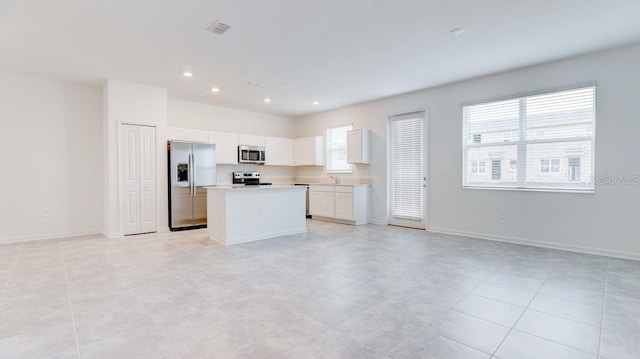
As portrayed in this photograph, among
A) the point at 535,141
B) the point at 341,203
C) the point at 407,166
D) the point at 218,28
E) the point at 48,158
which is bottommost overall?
the point at 341,203

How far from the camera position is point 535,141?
4.63 meters

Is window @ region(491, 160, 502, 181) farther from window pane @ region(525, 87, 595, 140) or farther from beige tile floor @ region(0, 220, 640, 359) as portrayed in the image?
beige tile floor @ region(0, 220, 640, 359)

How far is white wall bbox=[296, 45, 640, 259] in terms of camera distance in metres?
3.92

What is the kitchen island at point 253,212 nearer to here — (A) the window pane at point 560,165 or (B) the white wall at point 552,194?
(B) the white wall at point 552,194

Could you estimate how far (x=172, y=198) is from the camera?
5801mm

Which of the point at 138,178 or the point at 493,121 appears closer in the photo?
the point at 493,121

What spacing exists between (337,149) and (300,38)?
420 cm

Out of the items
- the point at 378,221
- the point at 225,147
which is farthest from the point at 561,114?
the point at 225,147

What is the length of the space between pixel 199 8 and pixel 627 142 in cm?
532

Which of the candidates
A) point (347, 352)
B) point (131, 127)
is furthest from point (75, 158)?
point (347, 352)

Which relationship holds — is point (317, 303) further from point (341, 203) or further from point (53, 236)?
point (53, 236)

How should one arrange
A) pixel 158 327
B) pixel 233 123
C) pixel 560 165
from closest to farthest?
pixel 158 327
pixel 560 165
pixel 233 123

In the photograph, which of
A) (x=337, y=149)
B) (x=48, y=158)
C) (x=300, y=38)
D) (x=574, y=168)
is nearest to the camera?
(x=300, y=38)

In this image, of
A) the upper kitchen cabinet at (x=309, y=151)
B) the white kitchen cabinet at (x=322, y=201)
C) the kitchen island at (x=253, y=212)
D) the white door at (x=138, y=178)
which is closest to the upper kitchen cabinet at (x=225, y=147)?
the white door at (x=138, y=178)
